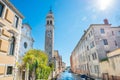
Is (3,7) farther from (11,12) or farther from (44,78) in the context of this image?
(44,78)

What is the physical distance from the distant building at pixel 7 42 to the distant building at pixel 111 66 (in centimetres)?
1486

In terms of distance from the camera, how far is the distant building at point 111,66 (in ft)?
52.6

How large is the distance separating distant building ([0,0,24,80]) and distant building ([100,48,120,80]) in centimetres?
1486

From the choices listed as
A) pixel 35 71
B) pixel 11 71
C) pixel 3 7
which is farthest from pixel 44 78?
pixel 3 7

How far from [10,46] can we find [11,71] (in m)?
2.77

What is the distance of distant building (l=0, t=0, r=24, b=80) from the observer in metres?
9.80

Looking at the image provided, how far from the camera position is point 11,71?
11305 mm

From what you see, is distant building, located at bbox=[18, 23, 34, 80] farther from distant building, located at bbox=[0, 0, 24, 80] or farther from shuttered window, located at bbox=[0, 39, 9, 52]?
shuttered window, located at bbox=[0, 39, 9, 52]

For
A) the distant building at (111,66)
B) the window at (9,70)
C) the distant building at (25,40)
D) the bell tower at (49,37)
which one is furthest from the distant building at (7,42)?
the bell tower at (49,37)

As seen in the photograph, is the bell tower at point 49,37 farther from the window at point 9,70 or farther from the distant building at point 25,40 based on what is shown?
the window at point 9,70

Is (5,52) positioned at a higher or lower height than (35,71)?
higher

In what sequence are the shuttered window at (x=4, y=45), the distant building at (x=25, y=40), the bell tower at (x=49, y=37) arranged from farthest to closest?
the bell tower at (x=49, y=37) → the distant building at (x=25, y=40) → the shuttered window at (x=4, y=45)

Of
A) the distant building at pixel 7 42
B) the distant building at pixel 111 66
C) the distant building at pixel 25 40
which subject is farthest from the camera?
the distant building at pixel 25 40

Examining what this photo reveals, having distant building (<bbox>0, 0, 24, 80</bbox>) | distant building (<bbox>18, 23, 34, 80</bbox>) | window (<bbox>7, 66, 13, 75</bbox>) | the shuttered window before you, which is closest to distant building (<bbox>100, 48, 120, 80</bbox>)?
distant building (<bbox>0, 0, 24, 80</bbox>)
